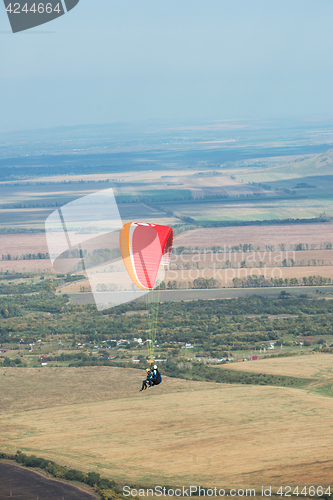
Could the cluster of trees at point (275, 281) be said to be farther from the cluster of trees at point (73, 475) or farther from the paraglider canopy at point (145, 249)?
the paraglider canopy at point (145, 249)

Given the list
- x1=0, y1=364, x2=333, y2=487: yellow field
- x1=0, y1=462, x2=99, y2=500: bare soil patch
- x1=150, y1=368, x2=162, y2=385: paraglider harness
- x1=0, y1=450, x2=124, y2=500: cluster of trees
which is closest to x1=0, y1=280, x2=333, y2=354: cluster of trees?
x1=0, y1=364, x2=333, y2=487: yellow field

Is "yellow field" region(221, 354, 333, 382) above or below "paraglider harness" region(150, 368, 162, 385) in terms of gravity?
below

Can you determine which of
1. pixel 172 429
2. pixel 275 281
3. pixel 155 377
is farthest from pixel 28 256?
pixel 155 377

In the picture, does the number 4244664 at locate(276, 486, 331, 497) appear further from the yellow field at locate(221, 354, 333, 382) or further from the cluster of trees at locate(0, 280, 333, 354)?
the cluster of trees at locate(0, 280, 333, 354)

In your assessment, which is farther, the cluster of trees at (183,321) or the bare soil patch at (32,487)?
the cluster of trees at (183,321)

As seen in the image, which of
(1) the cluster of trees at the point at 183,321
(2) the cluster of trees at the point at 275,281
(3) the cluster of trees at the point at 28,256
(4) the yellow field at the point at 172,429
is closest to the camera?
(4) the yellow field at the point at 172,429

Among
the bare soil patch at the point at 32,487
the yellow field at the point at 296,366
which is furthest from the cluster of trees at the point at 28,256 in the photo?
the bare soil patch at the point at 32,487

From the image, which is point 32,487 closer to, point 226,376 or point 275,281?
point 226,376
